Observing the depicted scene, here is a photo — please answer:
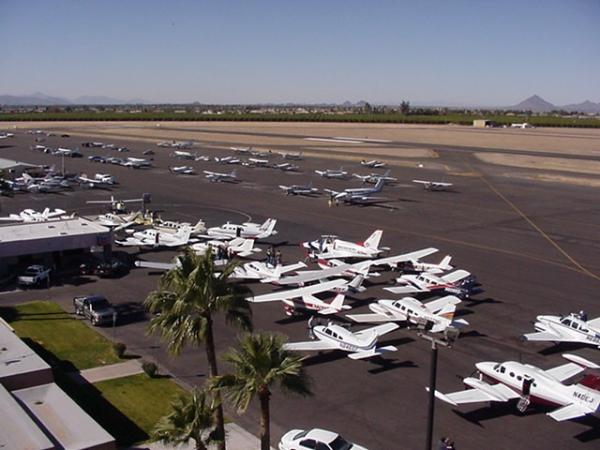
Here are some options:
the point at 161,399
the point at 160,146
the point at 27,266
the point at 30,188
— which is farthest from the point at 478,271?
the point at 160,146

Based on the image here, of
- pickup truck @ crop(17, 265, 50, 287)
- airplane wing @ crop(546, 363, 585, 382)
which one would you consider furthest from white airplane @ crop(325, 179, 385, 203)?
airplane wing @ crop(546, 363, 585, 382)

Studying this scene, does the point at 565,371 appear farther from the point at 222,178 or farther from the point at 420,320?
the point at 222,178

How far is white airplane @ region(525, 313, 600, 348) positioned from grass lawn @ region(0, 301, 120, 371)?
27.1m

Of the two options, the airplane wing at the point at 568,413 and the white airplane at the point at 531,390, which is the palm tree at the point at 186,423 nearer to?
the white airplane at the point at 531,390

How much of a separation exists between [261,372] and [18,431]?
9437 mm

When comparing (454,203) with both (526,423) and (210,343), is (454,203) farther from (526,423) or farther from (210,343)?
(210,343)

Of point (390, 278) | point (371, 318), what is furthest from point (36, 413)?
point (390, 278)

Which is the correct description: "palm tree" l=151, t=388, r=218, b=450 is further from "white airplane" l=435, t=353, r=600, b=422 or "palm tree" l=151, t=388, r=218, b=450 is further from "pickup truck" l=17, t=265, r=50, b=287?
"pickup truck" l=17, t=265, r=50, b=287

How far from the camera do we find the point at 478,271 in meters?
57.3

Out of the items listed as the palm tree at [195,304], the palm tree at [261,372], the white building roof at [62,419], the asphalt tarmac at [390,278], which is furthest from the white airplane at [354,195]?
the palm tree at [261,372]

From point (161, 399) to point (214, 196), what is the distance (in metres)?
69.7

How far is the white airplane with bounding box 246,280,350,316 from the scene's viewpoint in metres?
42.7

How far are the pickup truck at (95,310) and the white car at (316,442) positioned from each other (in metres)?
21.0

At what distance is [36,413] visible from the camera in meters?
24.7
